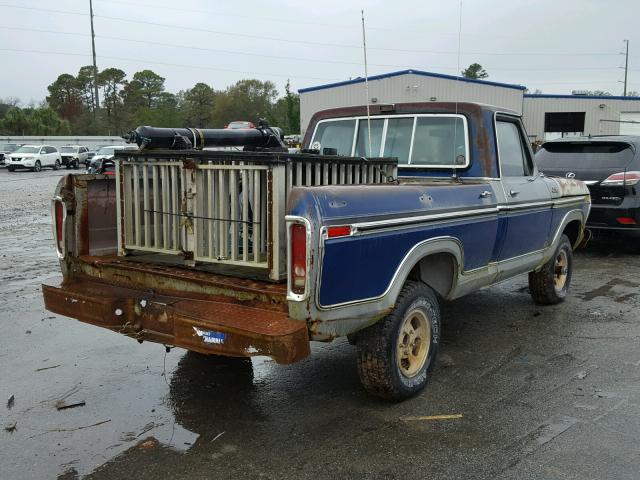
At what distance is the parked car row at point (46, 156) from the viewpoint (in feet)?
118

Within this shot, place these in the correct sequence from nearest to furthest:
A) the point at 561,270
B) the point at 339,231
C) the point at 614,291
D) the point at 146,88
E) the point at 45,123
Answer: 1. the point at 339,231
2. the point at 561,270
3. the point at 614,291
4. the point at 45,123
5. the point at 146,88

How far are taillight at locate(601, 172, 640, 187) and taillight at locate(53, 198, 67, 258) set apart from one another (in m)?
7.54

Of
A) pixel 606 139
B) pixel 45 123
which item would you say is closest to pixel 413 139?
pixel 606 139

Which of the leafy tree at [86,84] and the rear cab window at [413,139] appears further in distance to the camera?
the leafy tree at [86,84]

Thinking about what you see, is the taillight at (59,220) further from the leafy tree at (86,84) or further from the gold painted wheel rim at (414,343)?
the leafy tree at (86,84)

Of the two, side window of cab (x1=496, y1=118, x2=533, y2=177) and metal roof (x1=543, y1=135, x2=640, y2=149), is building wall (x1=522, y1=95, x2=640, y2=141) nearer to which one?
metal roof (x1=543, y1=135, x2=640, y2=149)

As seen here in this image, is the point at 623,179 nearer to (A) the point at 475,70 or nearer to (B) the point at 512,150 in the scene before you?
(B) the point at 512,150

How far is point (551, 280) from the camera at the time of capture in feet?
21.0

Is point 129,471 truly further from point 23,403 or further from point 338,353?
point 338,353

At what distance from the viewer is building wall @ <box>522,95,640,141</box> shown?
109 feet

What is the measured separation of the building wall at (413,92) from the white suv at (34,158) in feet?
53.6

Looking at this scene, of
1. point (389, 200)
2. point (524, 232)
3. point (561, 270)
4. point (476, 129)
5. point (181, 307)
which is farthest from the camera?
point (561, 270)

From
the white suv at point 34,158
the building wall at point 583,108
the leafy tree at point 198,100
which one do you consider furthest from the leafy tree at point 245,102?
the building wall at point 583,108

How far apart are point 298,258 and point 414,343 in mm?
1429
